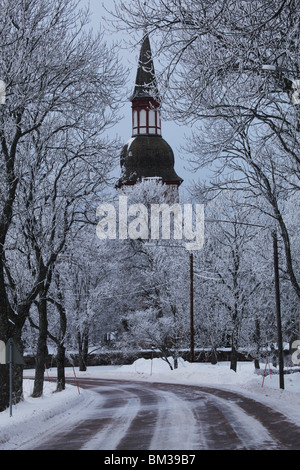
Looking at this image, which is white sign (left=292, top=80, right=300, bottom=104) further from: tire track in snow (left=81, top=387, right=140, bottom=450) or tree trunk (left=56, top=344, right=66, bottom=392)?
tree trunk (left=56, top=344, right=66, bottom=392)

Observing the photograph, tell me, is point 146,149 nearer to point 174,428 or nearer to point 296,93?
point 296,93

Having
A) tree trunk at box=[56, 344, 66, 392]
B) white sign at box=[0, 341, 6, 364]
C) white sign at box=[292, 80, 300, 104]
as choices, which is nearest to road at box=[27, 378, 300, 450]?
white sign at box=[0, 341, 6, 364]

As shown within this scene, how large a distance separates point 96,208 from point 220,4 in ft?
39.8

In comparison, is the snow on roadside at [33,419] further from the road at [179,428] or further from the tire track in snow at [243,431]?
the tire track in snow at [243,431]

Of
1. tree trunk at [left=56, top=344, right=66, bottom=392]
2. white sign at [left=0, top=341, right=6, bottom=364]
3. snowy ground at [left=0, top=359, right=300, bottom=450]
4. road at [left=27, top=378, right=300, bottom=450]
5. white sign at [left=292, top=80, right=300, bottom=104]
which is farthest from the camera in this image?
tree trunk at [left=56, top=344, right=66, bottom=392]

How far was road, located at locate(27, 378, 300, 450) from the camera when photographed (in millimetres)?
11562

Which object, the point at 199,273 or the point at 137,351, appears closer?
the point at 199,273

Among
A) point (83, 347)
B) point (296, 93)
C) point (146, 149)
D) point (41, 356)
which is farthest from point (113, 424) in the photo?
point (146, 149)

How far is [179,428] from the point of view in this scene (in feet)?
45.3

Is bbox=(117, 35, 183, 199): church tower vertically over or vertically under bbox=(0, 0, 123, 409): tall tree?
over

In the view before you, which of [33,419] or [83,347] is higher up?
[83,347]
